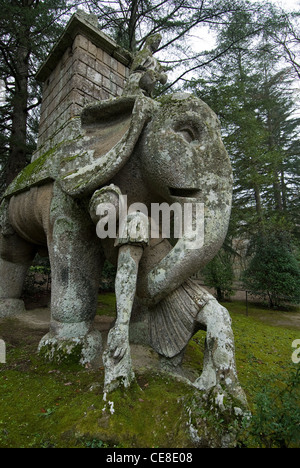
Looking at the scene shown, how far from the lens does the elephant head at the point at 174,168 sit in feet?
5.92

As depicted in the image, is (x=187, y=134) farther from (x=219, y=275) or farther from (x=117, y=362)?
(x=219, y=275)

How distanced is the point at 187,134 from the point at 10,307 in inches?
114

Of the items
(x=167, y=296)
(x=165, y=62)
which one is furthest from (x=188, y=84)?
(x=167, y=296)

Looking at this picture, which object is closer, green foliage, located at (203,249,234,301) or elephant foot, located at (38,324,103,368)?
elephant foot, located at (38,324,103,368)

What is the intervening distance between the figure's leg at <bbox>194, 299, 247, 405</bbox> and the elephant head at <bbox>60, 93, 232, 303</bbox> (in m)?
0.29

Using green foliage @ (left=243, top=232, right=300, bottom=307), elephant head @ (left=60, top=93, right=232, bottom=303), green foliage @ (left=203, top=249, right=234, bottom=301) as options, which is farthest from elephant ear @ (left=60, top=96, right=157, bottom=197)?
green foliage @ (left=243, top=232, right=300, bottom=307)

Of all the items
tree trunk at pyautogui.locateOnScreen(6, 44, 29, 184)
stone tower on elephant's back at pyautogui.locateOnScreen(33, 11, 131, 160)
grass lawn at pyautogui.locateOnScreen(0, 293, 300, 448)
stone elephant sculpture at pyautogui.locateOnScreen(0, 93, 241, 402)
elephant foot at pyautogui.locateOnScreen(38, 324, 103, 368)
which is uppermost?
tree trunk at pyautogui.locateOnScreen(6, 44, 29, 184)

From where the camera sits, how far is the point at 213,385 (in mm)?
1411

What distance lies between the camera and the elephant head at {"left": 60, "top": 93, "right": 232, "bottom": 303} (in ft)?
5.92

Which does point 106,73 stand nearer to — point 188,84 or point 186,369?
point 186,369

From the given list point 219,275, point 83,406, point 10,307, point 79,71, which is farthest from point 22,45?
point 219,275

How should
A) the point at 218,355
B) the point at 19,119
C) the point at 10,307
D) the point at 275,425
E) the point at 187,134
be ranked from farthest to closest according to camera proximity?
the point at 19,119 < the point at 10,307 < the point at 187,134 < the point at 218,355 < the point at 275,425

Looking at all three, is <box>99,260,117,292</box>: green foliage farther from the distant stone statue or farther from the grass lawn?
the grass lawn

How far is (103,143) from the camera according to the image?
7.64 ft
